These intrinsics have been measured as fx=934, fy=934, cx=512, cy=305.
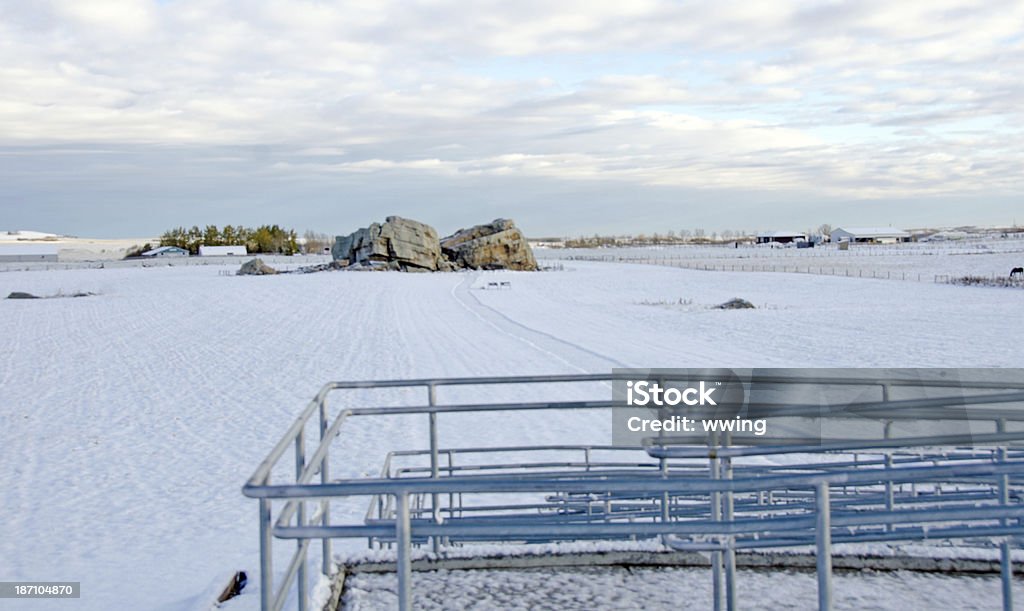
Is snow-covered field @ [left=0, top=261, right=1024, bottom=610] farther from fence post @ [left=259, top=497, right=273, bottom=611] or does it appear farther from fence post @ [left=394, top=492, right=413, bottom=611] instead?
fence post @ [left=394, top=492, right=413, bottom=611]

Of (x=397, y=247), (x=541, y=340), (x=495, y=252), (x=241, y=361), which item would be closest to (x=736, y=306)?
(x=541, y=340)

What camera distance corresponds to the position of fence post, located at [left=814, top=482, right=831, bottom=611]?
2.74 meters

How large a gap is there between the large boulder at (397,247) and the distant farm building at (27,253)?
2276 inches

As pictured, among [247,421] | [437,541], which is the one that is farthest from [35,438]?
[437,541]

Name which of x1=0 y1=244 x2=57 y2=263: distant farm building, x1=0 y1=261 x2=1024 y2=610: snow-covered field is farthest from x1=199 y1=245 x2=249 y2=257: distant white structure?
x1=0 y1=261 x2=1024 y2=610: snow-covered field

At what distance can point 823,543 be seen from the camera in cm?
275

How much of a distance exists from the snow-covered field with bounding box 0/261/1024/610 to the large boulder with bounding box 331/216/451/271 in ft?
64.0

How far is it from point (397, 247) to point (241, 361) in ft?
143

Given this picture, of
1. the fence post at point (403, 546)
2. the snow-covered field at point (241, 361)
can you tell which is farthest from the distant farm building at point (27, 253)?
the fence post at point (403, 546)

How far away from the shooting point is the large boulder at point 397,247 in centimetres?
6197

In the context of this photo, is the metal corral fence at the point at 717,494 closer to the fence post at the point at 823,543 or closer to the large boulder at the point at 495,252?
the fence post at the point at 823,543

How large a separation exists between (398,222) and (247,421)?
52.9 m

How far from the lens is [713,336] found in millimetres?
22094

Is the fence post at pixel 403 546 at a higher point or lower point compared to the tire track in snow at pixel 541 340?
higher
